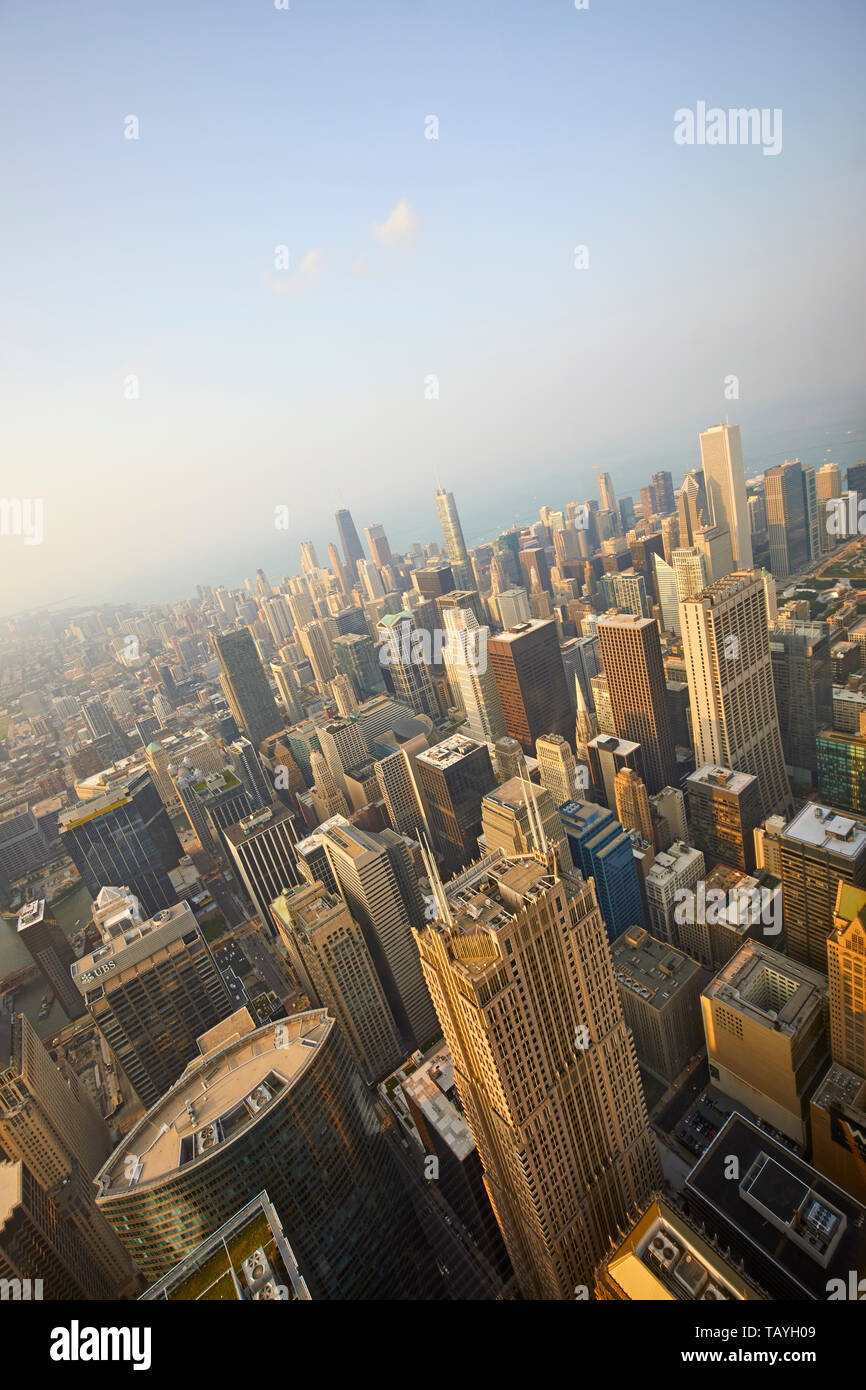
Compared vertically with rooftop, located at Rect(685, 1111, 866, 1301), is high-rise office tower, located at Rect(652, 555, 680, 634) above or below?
above

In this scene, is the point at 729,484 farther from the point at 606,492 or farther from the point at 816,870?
the point at 816,870

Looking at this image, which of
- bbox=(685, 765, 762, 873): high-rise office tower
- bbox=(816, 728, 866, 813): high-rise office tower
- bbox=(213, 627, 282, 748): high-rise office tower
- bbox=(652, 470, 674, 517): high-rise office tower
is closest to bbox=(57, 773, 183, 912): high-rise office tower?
bbox=(213, 627, 282, 748): high-rise office tower

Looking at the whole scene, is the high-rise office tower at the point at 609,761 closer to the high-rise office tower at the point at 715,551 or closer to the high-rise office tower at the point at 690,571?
the high-rise office tower at the point at 690,571

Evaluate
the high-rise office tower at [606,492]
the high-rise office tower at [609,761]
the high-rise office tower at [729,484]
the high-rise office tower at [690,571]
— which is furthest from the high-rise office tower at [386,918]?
the high-rise office tower at [606,492]

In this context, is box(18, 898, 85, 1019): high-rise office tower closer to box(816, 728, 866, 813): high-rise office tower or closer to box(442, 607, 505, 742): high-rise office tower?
box(442, 607, 505, 742): high-rise office tower

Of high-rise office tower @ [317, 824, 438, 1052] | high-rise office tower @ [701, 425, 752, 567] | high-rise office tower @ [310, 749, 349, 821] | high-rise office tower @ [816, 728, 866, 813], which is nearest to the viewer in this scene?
high-rise office tower @ [317, 824, 438, 1052]
